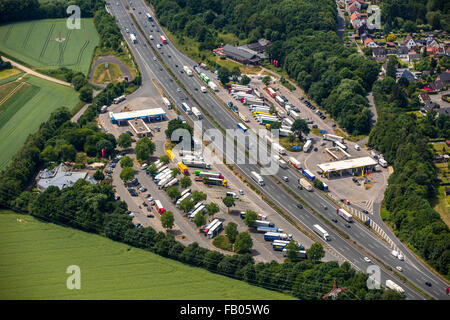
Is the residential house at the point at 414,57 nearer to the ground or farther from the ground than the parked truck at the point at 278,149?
farther from the ground

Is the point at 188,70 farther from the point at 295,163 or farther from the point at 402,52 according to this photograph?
the point at 402,52

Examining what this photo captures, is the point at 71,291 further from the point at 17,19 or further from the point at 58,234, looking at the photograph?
the point at 17,19

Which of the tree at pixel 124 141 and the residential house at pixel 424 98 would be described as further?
the residential house at pixel 424 98

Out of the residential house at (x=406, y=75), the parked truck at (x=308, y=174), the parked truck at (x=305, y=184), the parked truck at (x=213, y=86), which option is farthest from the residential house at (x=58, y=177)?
the residential house at (x=406, y=75)

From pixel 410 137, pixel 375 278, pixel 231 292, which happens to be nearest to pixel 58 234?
pixel 231 292

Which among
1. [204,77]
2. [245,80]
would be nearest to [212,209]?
[245,80]

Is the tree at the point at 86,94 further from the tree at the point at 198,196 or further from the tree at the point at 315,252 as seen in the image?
the tree at the point at 315,252

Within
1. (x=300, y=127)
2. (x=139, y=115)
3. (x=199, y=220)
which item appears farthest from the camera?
(x=139, y=115)
